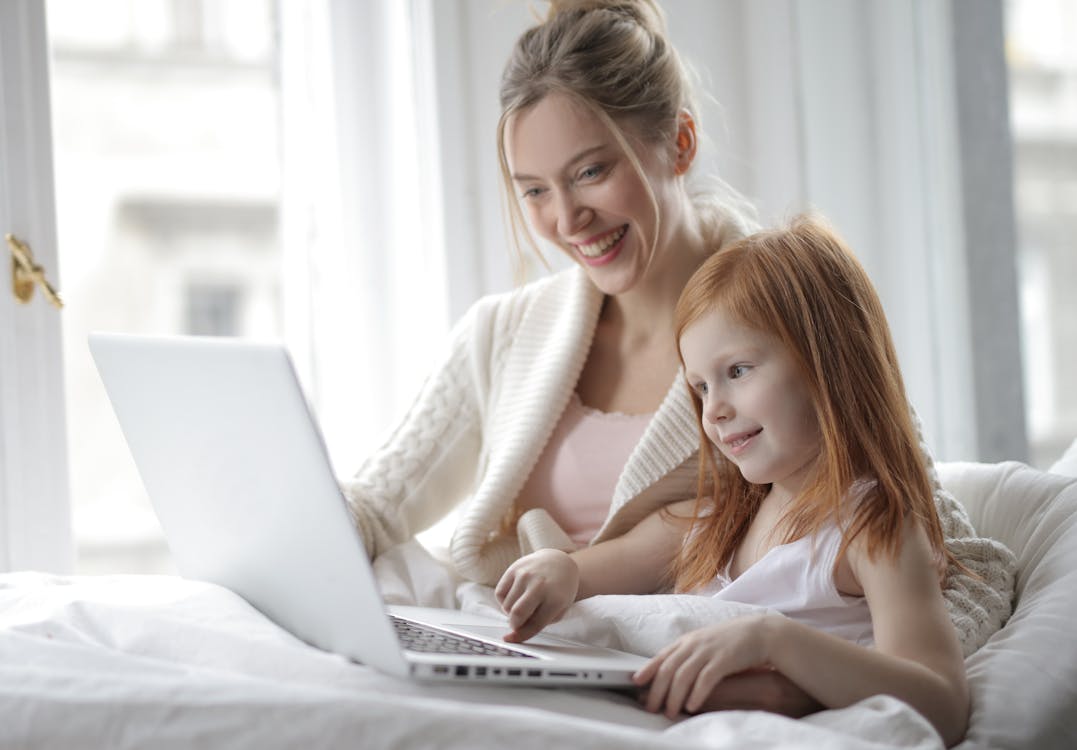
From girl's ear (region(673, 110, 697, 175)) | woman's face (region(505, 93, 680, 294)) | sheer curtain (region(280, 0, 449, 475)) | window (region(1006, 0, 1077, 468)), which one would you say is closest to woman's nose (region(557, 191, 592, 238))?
woman's face (region(505, 93, 680, 294))

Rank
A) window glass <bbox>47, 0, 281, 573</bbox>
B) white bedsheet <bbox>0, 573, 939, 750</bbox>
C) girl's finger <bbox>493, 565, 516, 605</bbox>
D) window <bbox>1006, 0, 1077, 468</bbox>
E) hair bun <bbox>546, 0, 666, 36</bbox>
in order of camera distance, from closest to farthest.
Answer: white bedsheet <bbox>0, 573, 939, 750</bbox> → girl's finger <bbox>493, 565, 516, 605</bbox> → hair bun <bbox>546, 0, 666, 36</bbox> → window glass <bbox>47, 0, 281, 573</bbox> → window <bbox>1006, 0, 1077, 468</bbox>

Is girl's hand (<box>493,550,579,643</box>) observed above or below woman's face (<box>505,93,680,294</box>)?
below

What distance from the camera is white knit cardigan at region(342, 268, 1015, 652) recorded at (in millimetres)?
1230

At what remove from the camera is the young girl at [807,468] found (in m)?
0.85

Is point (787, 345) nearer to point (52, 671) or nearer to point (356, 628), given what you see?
point (356, 628)

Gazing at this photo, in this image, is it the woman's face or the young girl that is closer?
the young girl

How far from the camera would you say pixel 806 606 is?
0.93m

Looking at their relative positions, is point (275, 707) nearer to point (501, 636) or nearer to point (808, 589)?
point (501, 636)

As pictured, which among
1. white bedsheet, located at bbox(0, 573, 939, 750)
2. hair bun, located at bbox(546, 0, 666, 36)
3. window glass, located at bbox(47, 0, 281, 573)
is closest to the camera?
white bedsheet, located at bbox(0, 573, 939, 750)

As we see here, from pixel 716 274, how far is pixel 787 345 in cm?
11

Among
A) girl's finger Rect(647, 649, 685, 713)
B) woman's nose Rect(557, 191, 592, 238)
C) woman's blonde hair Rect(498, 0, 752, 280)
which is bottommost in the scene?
girl's finger Rect(647, 649, 685, 713)

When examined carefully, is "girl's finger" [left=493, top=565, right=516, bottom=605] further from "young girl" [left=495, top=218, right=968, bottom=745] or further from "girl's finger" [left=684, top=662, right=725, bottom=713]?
"girl's finger" [left=684, top=662, right=725, bottom=713]

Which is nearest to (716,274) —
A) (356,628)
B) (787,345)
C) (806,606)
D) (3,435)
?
(787,345)

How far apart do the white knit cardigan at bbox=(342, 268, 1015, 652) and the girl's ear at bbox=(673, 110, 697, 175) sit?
0.18 m
